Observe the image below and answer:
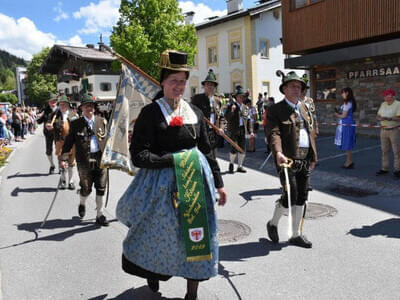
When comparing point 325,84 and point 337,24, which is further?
point 325,84

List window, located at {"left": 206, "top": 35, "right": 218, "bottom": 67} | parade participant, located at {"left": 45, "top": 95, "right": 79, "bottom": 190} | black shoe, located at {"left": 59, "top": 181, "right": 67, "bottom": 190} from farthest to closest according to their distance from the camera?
window, located at {"left": 206, "top": 35, "right": 218, "bottom": 67}, parade participant, located at {"left": 45, "top": 95, "right": 79, "bottom": 190}, black shoe, located at {"left": 59, "top": 181, "right": 67, "bottom": 190}

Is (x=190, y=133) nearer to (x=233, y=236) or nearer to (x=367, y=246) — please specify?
(x=233, y=236)

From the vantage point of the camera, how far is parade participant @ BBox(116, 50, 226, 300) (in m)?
2.99

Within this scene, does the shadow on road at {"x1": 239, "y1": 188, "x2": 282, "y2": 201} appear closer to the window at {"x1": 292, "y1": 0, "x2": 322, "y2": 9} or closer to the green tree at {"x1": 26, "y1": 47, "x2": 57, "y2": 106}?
the window at {"x1": 292, "y1": 0, "x2": 322, "y2": 9}

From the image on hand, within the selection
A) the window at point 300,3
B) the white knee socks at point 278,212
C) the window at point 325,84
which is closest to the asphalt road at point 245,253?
the white knee socks at point 278,212

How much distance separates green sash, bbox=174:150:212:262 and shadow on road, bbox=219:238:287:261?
1450mm

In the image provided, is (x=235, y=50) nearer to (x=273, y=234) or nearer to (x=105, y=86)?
(x=105, y=86)

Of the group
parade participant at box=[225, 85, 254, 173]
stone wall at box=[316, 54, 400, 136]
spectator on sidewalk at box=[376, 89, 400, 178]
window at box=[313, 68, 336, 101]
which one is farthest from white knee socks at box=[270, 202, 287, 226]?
window at box=[313, 68, 336, 101]

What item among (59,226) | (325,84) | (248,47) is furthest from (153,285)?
(248,47)

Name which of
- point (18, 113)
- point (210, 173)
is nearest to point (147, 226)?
point (210, 173)

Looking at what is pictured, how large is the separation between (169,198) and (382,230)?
136 inches

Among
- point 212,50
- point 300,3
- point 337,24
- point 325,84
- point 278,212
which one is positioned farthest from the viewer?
point 212,50

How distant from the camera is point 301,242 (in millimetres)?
4605

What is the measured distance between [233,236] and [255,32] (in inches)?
1063
